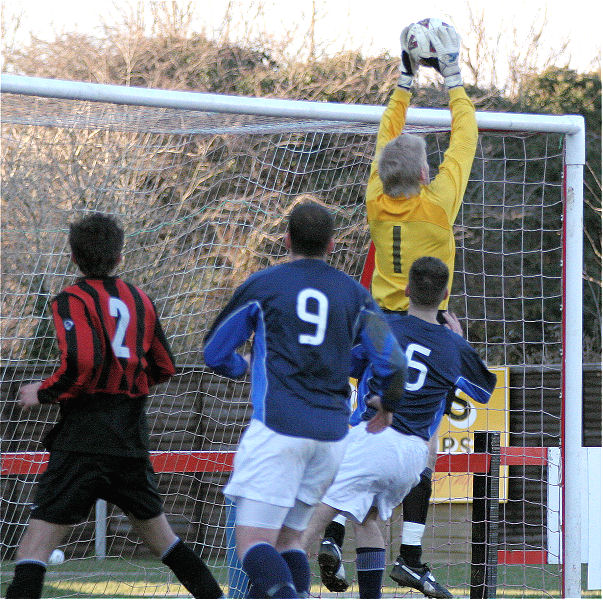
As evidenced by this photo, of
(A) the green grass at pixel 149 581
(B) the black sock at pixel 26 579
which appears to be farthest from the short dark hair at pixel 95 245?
(A) the green grass at pixel 149 581

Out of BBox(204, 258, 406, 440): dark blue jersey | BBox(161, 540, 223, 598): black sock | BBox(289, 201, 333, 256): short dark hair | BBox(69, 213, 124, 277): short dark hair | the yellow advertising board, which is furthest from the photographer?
the yellow advertising board

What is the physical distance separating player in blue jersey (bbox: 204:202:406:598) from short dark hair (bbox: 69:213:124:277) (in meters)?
0.60

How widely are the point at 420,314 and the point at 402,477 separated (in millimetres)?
744

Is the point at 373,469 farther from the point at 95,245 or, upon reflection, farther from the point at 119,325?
the point at 95,245

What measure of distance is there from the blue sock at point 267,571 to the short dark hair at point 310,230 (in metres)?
1.09

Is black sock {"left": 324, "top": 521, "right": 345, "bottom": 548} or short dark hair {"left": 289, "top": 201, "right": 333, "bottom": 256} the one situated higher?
short dark hair {"left": 289, "top": 201, "right": 333, "bottom": 256}

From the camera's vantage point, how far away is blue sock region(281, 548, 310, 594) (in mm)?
3863

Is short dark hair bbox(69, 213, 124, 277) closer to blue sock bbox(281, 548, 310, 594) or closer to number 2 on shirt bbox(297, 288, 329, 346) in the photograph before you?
number 2 on shirt bbox(297, 288, 329, 346)

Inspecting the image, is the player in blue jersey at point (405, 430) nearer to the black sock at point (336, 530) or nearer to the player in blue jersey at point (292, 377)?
the black sock at point (336, 530)

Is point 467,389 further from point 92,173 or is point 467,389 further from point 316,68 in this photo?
point 316,68

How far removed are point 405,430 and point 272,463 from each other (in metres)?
1.16

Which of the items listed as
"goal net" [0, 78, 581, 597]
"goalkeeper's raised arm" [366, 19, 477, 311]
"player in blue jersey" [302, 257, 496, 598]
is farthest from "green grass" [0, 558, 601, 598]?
"goalkeeper's raised arm" [366, 19, 477, 311]

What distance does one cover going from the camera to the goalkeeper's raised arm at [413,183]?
488 cm

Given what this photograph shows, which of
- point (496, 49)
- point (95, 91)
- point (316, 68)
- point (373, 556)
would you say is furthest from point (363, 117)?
point (496, 49)
